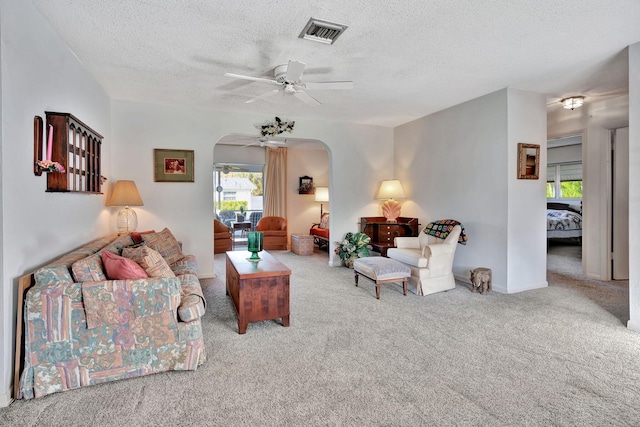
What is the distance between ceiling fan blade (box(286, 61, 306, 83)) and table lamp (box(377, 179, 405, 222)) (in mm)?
3175

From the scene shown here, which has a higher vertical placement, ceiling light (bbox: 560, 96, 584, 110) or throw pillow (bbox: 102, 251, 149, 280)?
ceiling light (bbox: 560, 96, 584, 110)

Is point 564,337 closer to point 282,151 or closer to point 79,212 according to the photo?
point 79,212

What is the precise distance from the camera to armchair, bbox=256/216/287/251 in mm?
7892

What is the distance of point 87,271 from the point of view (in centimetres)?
223

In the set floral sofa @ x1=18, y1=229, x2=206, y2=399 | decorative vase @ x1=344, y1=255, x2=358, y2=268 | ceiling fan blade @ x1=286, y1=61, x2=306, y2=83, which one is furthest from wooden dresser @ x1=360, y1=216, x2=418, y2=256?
floral sofa @ x1=18, y1=229, x2=206, y2=399

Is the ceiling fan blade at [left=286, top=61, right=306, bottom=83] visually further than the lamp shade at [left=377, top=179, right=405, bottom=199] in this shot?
No

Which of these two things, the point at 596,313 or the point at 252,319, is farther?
the point at 596,313

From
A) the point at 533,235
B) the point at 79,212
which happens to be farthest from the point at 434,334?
the point at 79,212

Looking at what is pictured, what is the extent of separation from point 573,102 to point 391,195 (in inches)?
110

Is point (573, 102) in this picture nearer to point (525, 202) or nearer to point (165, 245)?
point (525, 202)

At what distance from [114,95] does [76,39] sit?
164cm

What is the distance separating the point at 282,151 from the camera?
27.6ft

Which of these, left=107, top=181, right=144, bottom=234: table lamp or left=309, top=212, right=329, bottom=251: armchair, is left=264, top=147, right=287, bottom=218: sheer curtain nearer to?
left=309, top=212, right=329, bottom=251: armchair

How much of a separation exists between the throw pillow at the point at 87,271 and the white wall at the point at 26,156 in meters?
0.30
